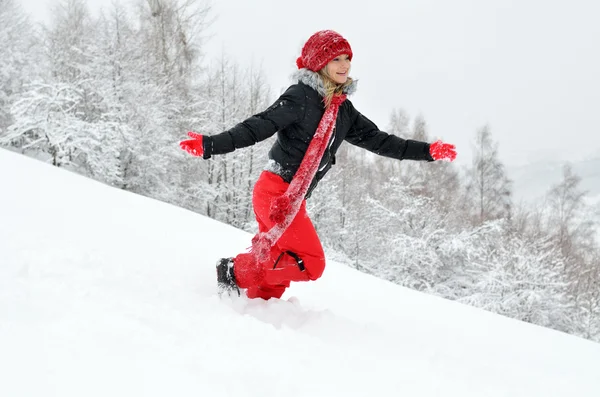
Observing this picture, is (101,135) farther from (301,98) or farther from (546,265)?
(546,265)

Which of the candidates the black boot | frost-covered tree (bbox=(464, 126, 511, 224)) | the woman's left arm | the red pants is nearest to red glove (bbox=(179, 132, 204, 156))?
the red pants

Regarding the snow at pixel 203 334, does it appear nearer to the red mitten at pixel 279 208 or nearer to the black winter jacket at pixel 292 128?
the red mitten at pixel 279 208

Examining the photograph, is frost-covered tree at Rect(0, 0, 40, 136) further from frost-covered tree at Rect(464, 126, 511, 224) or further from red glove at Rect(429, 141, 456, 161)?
frost-covered tree at Rect(464, 126, 511, 224)

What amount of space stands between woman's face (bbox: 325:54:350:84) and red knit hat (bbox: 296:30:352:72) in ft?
0.09

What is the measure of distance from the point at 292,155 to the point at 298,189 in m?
0.25

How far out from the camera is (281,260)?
2.20 meters

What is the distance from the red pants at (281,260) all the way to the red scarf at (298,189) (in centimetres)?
6

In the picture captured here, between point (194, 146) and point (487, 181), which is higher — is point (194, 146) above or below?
below

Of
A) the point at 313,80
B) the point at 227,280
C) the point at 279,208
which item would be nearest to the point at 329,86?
the point at 313,80

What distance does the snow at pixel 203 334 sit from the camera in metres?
1.11

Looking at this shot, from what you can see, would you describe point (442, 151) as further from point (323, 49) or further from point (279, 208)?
point (279, 208)

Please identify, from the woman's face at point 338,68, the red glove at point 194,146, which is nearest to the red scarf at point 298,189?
the woman's face at point 338,68

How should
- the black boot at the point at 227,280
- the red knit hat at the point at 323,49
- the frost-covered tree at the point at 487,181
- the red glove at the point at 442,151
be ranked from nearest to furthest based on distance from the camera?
1. the black boot at the point at 227,280
2. the red knit hat at the point at 323,49
3. the red glove at the point at 442,151
4. the frost-covered tree at the point at 487,181

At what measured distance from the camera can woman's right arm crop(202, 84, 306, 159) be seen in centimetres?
210
